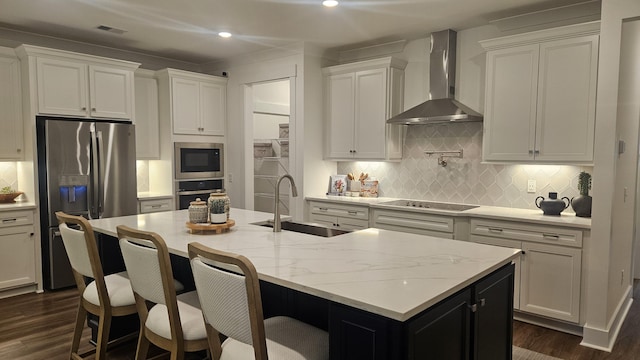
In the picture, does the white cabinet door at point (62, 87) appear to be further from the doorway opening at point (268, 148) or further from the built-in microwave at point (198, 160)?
the doorway opening at point (268, 148)

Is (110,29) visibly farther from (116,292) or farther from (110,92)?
(116,292)

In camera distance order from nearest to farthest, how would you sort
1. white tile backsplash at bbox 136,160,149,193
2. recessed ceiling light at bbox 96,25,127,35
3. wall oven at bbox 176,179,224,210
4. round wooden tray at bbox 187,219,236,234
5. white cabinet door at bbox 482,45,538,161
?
1. round wooden tray at bbox 187,219,236,234
2. white cabinet door at bbox 482,45,538,161
3. recessed ceiling light at bbox 96,25,127,35
4. wall oven at bbox 176,179,224,210
5. white tile backsplash at bbox 136,160,149,193

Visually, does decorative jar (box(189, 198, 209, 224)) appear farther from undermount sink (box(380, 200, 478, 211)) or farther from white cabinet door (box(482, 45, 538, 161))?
white cabinet door (box(482, 45, 538, 161))

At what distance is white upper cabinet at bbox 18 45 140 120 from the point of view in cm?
429

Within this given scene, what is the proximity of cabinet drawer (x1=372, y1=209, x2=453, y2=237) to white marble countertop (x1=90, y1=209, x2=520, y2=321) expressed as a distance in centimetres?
140

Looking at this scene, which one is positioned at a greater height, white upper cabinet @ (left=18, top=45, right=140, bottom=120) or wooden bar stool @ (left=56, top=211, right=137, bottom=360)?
white upper cabinet @ (left=18, top=45, right=140, bottom=120)

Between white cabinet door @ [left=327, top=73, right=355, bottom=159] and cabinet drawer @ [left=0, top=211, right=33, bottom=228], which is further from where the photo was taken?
white cabinet door @ [left=327, top=73, right=355, bottom=159]

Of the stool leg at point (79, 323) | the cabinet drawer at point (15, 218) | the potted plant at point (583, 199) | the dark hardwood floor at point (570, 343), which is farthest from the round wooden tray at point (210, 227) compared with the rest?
the potted plant at point (583, 199)

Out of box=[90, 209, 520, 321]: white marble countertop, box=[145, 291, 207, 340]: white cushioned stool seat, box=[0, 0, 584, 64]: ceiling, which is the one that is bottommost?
box=[145, 291, 207, 340]: white cushioned stool seat

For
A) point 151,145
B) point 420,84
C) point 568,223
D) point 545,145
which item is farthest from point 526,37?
point 151,145

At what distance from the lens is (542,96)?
3621mm

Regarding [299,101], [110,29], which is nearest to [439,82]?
[299,101]

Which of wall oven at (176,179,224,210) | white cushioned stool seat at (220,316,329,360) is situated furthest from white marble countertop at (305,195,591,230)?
white cushioned stool seat at (220,316,329,360)

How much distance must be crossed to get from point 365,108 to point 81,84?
3005 mm
